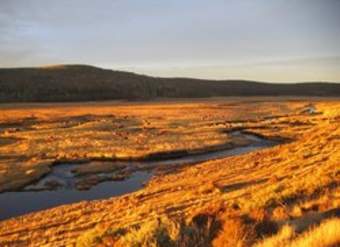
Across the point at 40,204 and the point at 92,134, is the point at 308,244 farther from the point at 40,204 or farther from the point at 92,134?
the point at 92,134

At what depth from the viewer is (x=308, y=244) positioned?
7.75m

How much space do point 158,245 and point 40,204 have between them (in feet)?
49.4

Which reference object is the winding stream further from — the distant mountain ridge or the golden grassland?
the distant mountain ridge

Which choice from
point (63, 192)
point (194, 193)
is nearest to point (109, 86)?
point (63, 192)

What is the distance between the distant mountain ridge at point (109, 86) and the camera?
368ft

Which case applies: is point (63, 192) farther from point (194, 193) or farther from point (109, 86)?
point (109, 86)

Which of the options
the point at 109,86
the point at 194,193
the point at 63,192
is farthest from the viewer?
the point at 109,86

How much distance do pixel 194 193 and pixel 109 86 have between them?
108 meters

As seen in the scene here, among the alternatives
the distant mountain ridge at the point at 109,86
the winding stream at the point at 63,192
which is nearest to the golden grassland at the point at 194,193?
the winding stream at the point at 63,192

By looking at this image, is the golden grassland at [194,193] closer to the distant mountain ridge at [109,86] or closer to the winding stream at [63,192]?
the winding stream at [63,192]

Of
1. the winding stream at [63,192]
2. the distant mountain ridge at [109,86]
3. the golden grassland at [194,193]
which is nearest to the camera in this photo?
the golden grassland at [194,193]

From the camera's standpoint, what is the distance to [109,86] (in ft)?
419

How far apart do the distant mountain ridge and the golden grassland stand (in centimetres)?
5731

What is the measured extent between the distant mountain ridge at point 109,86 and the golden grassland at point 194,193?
57.3 m
